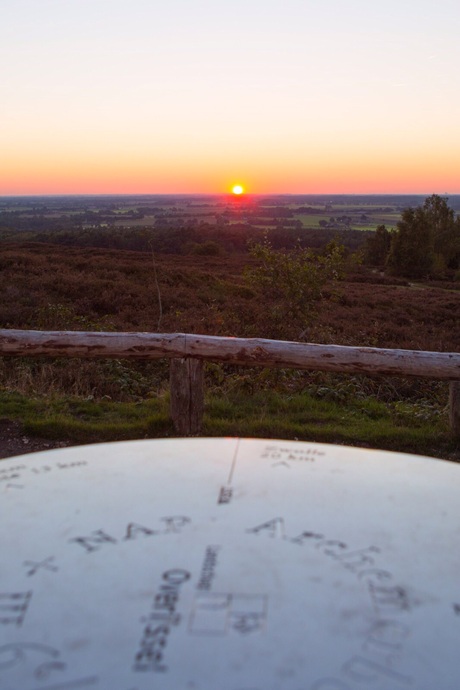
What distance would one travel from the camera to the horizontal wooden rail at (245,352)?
15.5 ft

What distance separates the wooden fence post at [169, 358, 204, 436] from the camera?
16.0 ft

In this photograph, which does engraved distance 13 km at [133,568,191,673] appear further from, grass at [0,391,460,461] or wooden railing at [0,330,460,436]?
grass at [0,391,460,461]

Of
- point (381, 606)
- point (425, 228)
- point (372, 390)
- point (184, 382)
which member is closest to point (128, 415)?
point (184, 382)

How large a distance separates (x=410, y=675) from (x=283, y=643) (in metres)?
0.24

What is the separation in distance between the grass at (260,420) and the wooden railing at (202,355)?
287 mm

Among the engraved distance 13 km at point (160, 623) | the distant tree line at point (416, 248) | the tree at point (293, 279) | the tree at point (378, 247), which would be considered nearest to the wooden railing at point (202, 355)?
the engraved distance 13 km at point (160, 623)

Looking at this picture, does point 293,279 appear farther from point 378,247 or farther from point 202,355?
point 378,247

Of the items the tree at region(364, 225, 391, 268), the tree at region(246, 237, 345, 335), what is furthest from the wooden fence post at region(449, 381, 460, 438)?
the tree at region(364, 225, 391, 268)

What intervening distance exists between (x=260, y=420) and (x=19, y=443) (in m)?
1.93

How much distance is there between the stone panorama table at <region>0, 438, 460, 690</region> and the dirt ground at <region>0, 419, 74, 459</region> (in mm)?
2683

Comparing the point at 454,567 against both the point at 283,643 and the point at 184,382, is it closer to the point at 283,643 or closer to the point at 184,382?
the point at 283,643

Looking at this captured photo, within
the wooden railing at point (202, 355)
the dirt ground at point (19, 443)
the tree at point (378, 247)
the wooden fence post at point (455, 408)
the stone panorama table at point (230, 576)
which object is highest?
the stone panorama table at point (230, 576)

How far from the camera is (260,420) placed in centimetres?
527

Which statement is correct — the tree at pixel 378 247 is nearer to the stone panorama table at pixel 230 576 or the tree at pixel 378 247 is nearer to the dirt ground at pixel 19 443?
the dirt ground at pixel 19 443
